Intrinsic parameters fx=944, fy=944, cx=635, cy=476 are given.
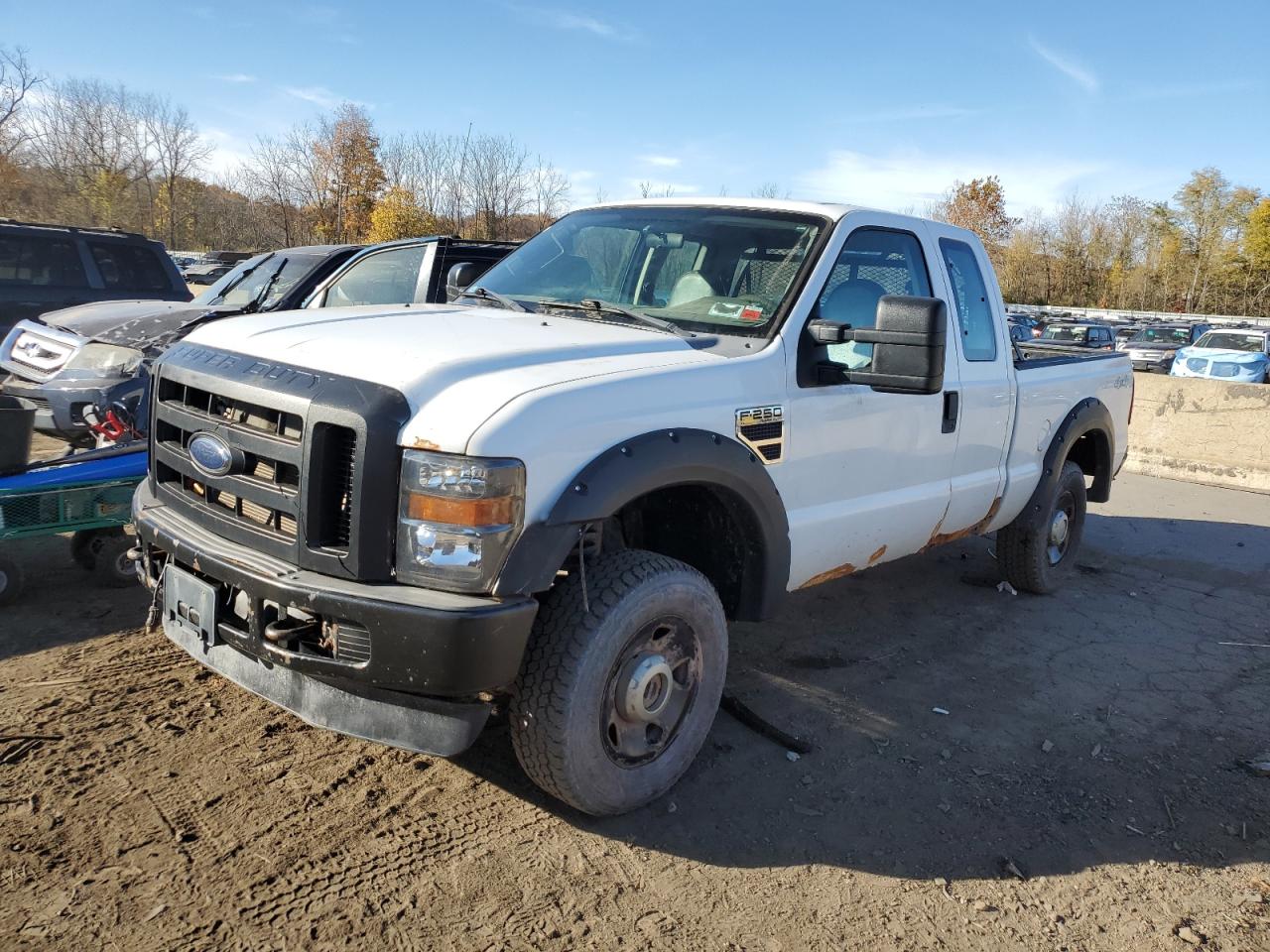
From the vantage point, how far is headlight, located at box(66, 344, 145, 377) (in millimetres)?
6266

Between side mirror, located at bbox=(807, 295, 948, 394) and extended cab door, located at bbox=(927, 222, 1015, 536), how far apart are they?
3.66 feet

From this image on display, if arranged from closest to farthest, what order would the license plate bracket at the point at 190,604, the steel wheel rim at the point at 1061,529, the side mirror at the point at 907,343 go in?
the license plate bracket at the point at 190,604 → the side mirror at the point at 907,343 → the steel wheel rim at the point at 1061,529

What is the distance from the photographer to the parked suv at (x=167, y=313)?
246 inches

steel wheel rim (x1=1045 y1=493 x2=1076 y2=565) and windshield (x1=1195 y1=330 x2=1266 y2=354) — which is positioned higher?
windshield (x1=1195 y1=330 x2=1266 y2=354)

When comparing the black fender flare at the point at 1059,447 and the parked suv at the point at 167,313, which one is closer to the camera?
the black fender flare at the point at 1059,447

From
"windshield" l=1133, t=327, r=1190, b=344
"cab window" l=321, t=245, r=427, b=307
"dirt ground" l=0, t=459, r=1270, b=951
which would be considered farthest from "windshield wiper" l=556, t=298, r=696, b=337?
"windshield" l=1133, t=327, r=1190, b=344

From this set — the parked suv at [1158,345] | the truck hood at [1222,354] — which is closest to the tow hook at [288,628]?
the truck hood at [1222,354]

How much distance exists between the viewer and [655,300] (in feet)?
12.7

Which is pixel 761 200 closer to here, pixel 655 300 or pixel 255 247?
pixel 655 300

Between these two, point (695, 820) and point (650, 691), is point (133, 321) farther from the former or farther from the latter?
point (695, 820)

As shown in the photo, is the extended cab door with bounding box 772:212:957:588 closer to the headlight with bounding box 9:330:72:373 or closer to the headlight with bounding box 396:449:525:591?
the headlight with bounding box 396:449:525:591

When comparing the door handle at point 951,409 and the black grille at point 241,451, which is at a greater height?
the door handle at point 951,409

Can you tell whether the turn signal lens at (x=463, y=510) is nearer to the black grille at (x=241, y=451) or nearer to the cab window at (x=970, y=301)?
the black grille at (x=241, y=451)

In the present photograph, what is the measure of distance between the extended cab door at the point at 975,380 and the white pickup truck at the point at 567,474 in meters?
0.08
